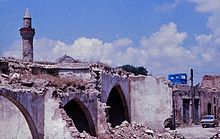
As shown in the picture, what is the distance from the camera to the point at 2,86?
19.2 m

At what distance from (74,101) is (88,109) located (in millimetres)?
813

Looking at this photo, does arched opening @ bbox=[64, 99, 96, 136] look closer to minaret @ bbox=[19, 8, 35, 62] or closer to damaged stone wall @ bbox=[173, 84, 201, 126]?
minaret @ bbox=[19, 8, 35, 62]

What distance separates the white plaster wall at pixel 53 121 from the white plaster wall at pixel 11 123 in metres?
1.96

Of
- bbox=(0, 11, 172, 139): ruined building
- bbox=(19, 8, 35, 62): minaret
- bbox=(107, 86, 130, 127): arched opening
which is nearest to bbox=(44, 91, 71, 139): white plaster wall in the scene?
bbox=(0, 11, 172, 139): ruined building

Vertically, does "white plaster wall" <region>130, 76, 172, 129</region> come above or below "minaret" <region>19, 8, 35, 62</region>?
below

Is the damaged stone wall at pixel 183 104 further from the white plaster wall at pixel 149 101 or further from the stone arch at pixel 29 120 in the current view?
the stone arch at pixel 29 120

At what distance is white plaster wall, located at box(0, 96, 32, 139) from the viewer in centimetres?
2219

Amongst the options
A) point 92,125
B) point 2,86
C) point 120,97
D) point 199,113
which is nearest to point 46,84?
point 2,86

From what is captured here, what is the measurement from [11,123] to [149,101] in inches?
371

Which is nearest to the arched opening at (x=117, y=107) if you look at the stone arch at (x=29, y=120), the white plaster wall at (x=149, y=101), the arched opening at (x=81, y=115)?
the white plaster wall at (x=149, y=101)

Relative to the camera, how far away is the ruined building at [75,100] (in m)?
20.3

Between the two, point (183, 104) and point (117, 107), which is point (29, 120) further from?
point (183, 104)

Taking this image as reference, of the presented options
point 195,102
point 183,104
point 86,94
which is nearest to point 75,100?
point 86,94

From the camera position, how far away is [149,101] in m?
28.8
